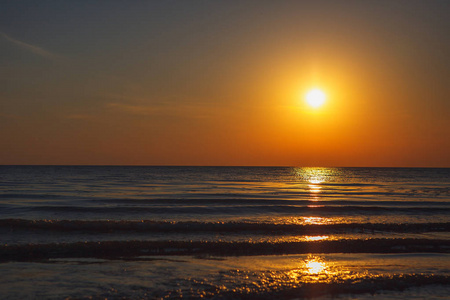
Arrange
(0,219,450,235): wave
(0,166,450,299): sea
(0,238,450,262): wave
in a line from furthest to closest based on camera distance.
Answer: (0,219,450,235): wave
(0,238,450,262): wave
(0,166,450,299): sea

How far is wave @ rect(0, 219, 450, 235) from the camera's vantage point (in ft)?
55.0

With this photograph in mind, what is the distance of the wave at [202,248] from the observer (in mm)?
12234

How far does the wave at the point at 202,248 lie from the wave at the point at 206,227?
2793 millimetres

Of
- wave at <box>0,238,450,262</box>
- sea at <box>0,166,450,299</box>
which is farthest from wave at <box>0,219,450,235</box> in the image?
wave at <box>0,238,450,262</box>

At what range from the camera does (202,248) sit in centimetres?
1334

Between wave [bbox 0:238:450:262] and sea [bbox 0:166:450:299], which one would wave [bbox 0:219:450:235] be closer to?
sea [bbox 0:166:450:299]

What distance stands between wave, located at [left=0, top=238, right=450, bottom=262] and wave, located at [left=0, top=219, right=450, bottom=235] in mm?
2793

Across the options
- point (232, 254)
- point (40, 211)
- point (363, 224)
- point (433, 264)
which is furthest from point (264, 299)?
point (40, 211)

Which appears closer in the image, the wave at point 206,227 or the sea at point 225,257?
the sea at point 225,257

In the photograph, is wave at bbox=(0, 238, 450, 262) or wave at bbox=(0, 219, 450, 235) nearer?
wave at bbox=(0, 238, 450, 262)

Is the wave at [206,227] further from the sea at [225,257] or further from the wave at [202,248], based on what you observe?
the wave at [202,248]

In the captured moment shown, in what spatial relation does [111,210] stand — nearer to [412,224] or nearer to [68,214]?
[68,214]

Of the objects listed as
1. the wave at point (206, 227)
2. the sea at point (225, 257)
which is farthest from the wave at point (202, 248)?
the wave at point (206, 227)

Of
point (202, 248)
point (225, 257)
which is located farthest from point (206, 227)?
point (225, 257)
